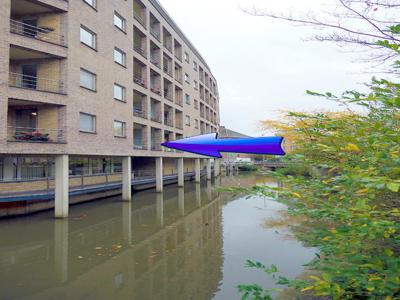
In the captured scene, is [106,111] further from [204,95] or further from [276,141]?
[204,95]

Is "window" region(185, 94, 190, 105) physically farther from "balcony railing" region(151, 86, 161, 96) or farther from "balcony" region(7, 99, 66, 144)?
"balcony" region(7, 99, 66, 144)

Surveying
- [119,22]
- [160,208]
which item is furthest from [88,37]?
[160,208]

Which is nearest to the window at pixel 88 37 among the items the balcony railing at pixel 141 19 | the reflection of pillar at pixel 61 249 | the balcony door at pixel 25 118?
the balcony door at pixel 25 118

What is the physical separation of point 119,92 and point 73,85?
4.84m

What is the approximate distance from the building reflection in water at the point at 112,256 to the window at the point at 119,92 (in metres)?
7.48

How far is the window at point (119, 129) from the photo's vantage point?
19.1m

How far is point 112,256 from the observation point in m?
8.84

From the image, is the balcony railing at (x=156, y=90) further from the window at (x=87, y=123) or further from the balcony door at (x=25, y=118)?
the balcony door at (x=25, y=118)

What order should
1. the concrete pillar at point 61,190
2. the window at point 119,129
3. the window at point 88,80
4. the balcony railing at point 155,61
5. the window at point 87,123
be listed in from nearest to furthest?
the concrete pillar at point 61,190, the window at point 87,123, the window at point 88,80, the window at point 119,129, the balcony railing at point 155,61

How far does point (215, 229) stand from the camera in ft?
40.9

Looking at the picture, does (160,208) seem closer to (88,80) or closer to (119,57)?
(88,80)

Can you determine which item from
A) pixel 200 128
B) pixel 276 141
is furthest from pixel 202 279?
pixel 200 128

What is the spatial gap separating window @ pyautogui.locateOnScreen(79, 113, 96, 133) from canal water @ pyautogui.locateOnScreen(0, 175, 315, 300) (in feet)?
14.2

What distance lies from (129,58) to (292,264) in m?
17.0
